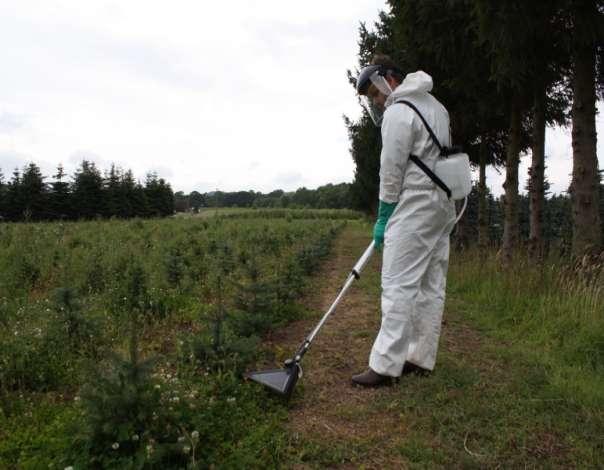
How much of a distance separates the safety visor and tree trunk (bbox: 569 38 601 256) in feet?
12.7

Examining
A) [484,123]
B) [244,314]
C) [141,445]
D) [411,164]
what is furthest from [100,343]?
[484,123]

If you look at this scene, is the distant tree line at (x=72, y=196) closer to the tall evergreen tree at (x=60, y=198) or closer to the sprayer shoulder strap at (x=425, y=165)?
the tall evergreen tree at (x=60, y=198)

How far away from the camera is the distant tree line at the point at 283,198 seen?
10156 cm

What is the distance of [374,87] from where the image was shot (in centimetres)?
398

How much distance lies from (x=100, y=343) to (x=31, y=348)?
779 mm

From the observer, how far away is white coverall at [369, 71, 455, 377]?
3.63 m

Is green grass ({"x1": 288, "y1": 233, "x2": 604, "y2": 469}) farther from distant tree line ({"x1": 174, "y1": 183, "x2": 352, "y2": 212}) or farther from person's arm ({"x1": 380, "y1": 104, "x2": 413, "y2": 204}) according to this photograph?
distant tree line ({"x1": 174, "y1": 183, "x2": 352, "y2": 212})

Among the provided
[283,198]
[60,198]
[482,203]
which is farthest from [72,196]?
[283,198]

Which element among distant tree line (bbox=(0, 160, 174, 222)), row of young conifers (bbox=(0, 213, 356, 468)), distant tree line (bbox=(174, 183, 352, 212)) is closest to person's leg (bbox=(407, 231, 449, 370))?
row of young conifers (bbox=(0, 213, 356, 468))

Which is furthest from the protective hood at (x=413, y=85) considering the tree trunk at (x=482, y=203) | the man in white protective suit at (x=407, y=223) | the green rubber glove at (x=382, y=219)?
the tree trunk at (x=482, y=203)

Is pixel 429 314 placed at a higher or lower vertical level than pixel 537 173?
lower

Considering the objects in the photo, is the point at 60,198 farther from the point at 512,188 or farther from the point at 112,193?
the point at 512,188

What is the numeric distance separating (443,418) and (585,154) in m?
5.01

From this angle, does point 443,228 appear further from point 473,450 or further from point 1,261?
point 1,261
